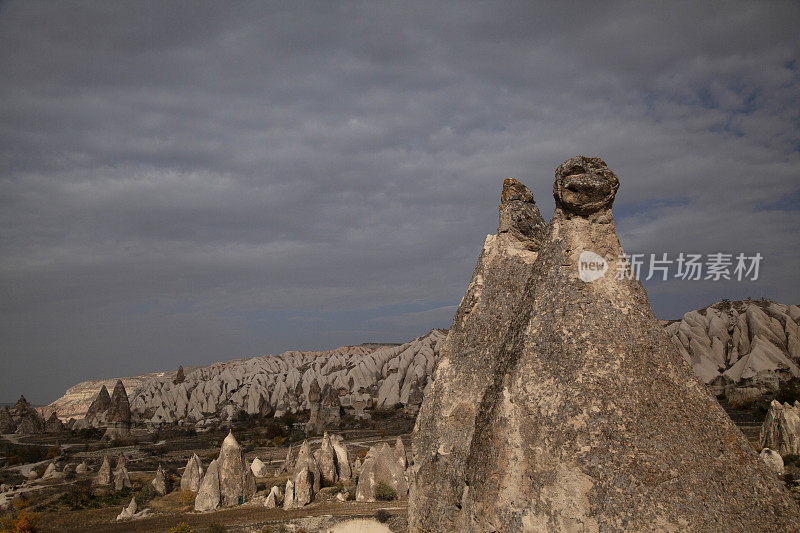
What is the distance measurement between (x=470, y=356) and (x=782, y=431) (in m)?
13.3

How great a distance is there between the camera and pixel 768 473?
2951 millimetres

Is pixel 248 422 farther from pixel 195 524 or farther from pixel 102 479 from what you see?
pixel 195 524

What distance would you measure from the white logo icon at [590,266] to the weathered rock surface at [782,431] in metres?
13.2

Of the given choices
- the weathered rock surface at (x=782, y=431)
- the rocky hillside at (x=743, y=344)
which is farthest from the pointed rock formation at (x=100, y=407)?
the weathered rock surface at (x=782, y=431)

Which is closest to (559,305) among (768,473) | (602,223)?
(602,223)

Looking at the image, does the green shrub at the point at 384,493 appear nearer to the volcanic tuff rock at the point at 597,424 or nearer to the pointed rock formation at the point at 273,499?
the pointed rock formation at the point at 273,499

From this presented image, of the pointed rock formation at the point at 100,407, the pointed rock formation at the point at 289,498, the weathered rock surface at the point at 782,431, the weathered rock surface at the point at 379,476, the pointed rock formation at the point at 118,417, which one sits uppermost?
the weathered rock surface at the point at 782,431

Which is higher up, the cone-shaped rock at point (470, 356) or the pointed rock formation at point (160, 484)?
the cone-shaped rock at point (470, 356)

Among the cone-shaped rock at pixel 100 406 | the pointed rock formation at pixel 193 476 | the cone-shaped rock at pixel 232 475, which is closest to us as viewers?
the cone-shaped rock at pixel 232 475

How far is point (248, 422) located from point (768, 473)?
4714 centimetres

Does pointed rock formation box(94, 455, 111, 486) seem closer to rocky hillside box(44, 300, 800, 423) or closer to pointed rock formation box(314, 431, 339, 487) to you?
pointed rock formation box(314, 431, 339, 487)

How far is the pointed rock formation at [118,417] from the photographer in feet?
118

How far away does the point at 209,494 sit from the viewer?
13844 mm

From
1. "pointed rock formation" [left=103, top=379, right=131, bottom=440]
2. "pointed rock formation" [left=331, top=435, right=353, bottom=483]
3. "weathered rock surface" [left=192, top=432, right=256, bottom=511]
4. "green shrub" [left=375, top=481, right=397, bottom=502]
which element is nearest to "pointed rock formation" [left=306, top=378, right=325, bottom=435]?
"pointed rock formation" [left=103, top=379, right=131, bottom=440]
